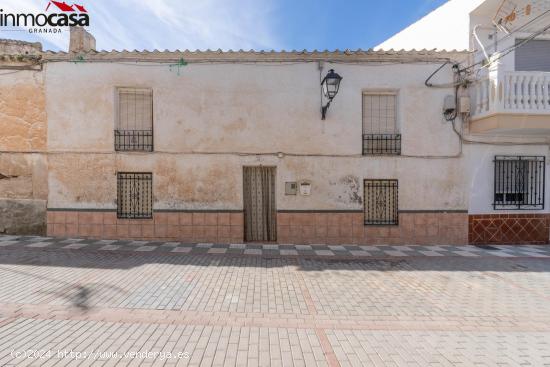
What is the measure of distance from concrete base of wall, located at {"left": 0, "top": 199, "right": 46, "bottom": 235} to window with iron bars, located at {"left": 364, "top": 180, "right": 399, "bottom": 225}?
8756mm

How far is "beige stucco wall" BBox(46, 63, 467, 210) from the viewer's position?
7.53 m

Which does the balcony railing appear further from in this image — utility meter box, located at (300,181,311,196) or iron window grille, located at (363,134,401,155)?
utility meter box, located at (300,181,311,196)

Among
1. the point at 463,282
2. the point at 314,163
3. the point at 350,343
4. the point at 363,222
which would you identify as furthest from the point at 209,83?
the point at 463,282

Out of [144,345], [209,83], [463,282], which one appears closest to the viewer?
[144,345]

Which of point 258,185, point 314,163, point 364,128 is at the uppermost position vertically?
point 364,128

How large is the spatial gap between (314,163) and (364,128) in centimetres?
170

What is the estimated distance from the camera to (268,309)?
4008mm

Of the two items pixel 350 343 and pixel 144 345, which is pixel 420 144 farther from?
pixel 144 345

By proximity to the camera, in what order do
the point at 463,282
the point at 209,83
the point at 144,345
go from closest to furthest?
the point at 144,345 → the point at 463,282 → the point at 209,83

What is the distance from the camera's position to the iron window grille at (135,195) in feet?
25.2

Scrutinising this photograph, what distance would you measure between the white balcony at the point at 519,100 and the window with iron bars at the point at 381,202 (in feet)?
9.32

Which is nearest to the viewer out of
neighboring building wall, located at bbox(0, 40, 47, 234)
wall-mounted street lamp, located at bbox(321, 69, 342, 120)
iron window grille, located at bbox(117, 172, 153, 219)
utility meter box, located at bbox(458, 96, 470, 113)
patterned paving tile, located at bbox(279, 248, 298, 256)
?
patterned paving tile, located at bbox(279, 248, 298, 256)

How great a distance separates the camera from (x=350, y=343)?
3.23 m

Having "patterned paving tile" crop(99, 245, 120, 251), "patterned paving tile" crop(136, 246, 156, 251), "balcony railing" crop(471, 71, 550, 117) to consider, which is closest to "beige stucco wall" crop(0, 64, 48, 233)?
"patterned paving tile" crop(99, 245, 120, 251)
